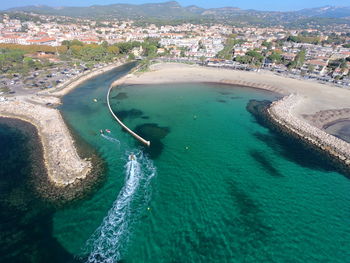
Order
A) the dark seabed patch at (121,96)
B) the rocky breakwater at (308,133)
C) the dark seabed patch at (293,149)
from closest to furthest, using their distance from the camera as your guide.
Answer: the dark seabed patch at (293,149) < the rocky breakwater at (308,133) < the dark seabed patch at (121,96)

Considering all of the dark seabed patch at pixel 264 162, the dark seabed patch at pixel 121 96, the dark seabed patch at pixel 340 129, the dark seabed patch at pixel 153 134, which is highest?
the dark seabed patch at pixel 340 129

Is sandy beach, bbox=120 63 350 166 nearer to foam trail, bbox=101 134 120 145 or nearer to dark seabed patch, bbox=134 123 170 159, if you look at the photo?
dark seabed patch, bbox=134 123 170 159

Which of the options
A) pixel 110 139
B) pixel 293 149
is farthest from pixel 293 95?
pixel 110 139

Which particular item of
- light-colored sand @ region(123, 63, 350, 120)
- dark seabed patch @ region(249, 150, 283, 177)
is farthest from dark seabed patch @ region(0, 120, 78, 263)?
light-colored sand @ region(123, 63, 350, 120)

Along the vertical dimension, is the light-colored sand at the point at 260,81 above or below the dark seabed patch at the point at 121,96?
above

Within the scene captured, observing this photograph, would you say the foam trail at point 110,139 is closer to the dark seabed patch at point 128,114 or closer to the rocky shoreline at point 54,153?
the rocky shoreline at point 54,153

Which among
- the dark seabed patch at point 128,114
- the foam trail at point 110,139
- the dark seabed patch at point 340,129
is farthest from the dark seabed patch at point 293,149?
the foam trail at point 110,139

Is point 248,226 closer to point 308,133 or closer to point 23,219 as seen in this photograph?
point 23,219
